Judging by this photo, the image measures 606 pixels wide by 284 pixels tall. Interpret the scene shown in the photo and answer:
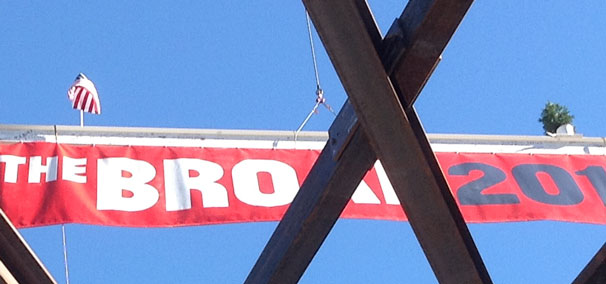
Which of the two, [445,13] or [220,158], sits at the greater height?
[220,158]

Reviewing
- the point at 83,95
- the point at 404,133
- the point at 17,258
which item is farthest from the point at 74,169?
the point at 404,133

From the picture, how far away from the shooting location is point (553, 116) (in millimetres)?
10352

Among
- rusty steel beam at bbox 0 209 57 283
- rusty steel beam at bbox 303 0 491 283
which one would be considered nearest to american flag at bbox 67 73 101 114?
rusty steel beam at bbox 0 209 57 283

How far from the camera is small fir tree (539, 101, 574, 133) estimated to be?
10.1m

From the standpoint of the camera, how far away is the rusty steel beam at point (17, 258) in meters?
4.14

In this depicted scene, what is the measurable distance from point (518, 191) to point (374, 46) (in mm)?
4325

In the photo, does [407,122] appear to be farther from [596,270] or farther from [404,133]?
[596,270]

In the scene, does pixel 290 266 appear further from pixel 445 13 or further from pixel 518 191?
pixel 518 191

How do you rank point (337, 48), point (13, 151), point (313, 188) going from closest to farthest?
1. point (337, 48)
2. point (313, 188)
3. point (13, 151)

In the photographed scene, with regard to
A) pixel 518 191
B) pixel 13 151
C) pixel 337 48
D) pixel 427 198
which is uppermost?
pixel 13 151

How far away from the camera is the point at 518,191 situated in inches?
301

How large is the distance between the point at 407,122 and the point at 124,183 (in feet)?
13.4

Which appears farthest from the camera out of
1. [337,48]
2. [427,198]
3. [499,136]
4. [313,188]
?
[499,136]

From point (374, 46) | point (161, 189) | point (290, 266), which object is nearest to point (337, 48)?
point (374, 46)
